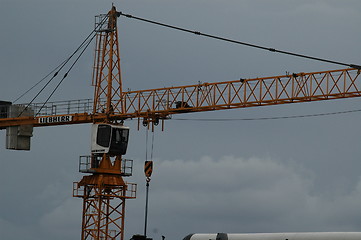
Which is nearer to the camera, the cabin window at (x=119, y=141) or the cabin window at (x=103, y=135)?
the cabin window at (x=103, y=135)

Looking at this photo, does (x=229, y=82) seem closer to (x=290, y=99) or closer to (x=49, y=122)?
(x=290, y=99)

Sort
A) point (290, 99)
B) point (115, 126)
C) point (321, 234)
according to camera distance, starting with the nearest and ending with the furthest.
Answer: point (321, 234), point (290, 99), point (115, 126)

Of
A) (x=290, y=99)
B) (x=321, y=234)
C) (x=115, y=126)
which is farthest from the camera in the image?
(x=115, y=126)

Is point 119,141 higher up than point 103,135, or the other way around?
point 103,135

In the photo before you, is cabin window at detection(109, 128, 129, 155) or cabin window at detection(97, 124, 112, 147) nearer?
cabin window at detection(97, 124, 112, 147)

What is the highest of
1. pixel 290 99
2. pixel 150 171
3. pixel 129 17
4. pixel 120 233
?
pixel 129 17

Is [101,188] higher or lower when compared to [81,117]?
lower

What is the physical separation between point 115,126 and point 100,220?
11720mm

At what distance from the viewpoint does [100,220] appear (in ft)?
388

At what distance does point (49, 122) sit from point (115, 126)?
9.58 meters

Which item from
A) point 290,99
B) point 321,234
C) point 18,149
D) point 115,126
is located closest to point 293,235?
point 321,234

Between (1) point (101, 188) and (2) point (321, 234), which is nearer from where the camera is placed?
(2) point (321, 234)

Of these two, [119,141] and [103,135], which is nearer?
[103,135]

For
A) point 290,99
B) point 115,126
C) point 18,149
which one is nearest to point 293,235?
point 290,99
